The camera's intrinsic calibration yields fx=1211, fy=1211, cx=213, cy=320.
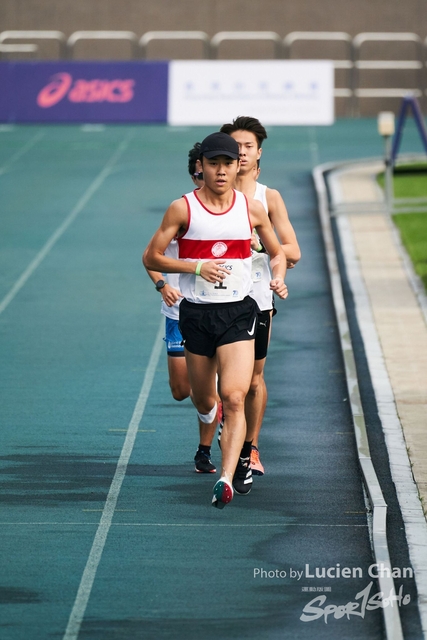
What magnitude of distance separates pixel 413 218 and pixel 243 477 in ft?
40.8

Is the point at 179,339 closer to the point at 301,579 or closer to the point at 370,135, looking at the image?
the point at 301,579

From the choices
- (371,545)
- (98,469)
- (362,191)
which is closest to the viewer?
(371,545)

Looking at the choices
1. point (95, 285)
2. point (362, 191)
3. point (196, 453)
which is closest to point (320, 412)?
point (196, 453)

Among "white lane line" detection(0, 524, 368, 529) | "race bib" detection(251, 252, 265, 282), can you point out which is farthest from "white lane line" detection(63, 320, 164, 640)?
"race bib" detection(251, 252, 265, 282)

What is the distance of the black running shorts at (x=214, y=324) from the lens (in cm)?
698

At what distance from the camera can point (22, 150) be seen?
26609 mm

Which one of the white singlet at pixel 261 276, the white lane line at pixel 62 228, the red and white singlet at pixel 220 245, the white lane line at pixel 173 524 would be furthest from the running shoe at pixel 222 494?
the white lane line at pixel 62 228

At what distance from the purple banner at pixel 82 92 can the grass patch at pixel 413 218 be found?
24.4ft

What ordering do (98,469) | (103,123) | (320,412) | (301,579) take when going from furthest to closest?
1. (103,123)
2. (320,412)
3. (98,469)
4. (301,579)

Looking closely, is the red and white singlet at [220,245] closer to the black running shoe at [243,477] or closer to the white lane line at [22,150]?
the black running shoe at [243,477]

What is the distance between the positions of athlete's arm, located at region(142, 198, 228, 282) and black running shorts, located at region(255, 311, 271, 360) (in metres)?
0.63

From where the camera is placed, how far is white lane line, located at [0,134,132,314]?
14.1 metres

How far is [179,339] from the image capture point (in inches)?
317

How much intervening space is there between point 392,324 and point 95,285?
3.91 meters
